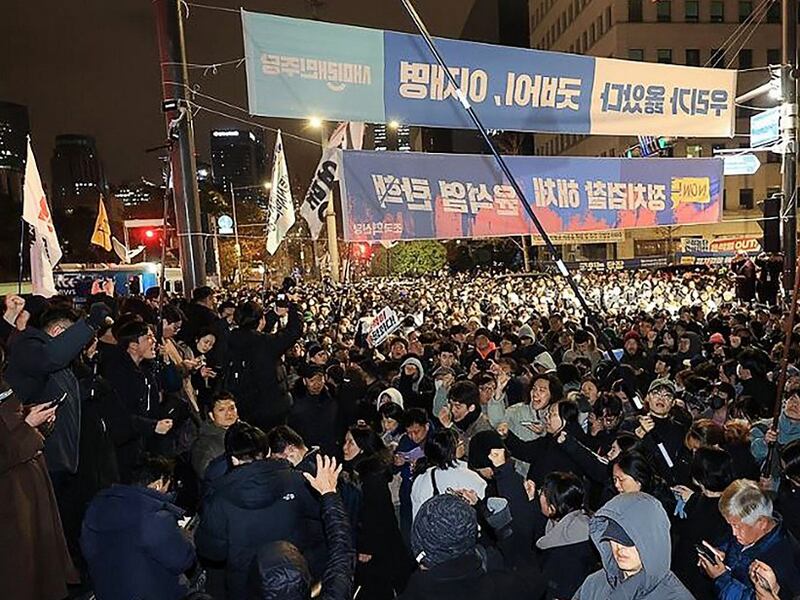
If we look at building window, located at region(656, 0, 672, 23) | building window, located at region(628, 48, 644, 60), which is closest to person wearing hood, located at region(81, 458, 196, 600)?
building window, located at region(628, 48, 644, 60)

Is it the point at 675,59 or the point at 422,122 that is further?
the point at 675,59

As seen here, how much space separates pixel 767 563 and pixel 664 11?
55692mm

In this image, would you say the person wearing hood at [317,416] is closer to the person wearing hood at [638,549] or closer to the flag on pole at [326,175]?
the flag on pole at [326,175]

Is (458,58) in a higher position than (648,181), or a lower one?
higher

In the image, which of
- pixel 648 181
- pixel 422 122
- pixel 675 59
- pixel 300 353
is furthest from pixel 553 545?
pixel 675 59

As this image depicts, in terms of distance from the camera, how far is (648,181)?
8422 mm

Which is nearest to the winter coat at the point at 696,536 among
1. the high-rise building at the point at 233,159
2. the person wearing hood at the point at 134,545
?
the person wearing hood at the point at 134,545

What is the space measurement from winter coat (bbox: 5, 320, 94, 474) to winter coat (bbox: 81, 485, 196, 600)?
1130 millimetres

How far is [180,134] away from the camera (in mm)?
6871

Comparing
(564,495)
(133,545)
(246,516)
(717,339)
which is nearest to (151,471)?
(133,545)

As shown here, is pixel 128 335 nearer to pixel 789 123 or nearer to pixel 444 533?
pixel 444 533

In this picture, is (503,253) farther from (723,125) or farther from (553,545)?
(553,545)

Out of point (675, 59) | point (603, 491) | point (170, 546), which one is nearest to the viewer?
point (170, 546)

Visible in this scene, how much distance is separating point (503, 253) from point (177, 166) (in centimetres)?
5398
